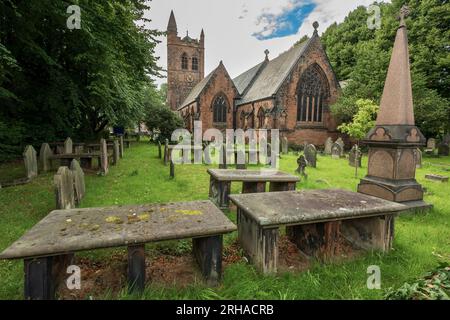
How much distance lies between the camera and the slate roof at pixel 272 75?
21.6 meters

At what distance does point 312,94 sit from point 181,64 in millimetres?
31224

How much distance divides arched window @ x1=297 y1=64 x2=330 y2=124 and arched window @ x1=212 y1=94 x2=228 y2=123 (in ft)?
29.3

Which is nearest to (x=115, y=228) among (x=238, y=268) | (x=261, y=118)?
(x=238, y=268)

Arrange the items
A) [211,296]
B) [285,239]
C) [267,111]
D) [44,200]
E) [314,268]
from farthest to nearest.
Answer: [267,111]
[44,200]
[285,239]
[314,268]
[211,296]

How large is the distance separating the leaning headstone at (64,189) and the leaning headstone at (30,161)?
3536mm

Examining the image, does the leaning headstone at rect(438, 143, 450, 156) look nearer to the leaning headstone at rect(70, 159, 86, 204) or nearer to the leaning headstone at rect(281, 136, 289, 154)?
the leaning headstone at rect(281, 136, 289, 154)

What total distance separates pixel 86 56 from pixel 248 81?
24042mm

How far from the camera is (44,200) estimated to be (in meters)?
5.50

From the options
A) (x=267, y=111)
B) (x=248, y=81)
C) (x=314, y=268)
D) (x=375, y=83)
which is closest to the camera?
(x=314, y=268)

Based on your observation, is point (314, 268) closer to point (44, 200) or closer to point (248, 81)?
point (44, 200)

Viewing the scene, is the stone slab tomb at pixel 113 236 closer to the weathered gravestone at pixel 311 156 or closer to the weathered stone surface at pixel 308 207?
the weathered stone surface at pixel 308 207

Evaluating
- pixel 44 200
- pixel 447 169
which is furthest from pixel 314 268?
pixel 447 169

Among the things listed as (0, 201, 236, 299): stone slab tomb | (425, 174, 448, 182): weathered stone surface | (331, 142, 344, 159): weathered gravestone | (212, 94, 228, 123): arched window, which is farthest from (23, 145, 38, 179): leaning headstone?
(212, 94, 228, 123): arched window

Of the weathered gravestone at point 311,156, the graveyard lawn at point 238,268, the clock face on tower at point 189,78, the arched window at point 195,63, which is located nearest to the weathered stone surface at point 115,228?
the graveyard lawn at point 238,268
